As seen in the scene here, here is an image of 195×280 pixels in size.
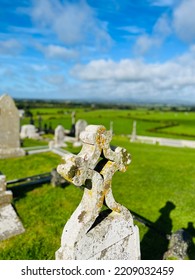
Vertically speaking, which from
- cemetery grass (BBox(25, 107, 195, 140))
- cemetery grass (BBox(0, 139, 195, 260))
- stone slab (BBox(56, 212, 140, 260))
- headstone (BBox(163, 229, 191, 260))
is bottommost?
cemetery grass (BBox(25, 107, 195, 140))

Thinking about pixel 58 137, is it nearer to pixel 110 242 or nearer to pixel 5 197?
pixel 5 197

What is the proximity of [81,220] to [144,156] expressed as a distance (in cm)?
1533

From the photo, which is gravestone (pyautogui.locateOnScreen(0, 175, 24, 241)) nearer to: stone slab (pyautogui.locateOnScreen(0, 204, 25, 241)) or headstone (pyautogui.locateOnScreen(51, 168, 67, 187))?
stone slab (pyautogui.locateOnScreen(0, 204, 25, 241))

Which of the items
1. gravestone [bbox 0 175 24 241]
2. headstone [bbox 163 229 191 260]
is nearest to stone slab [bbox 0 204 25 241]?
gravestone [bbox 0 175 24 241]

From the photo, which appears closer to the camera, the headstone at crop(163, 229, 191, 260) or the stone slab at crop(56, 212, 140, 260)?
the stone slab at crop(56, 212, 140, 260)

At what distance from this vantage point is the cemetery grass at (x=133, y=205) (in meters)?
8.29

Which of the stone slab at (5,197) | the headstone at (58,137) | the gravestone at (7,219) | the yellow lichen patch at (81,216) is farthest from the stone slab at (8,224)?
the headstone at (58,137)

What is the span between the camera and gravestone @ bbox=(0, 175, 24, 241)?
8.80 meters

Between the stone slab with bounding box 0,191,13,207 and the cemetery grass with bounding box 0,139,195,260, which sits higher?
the stone slab with bounding box 0,191,13,207

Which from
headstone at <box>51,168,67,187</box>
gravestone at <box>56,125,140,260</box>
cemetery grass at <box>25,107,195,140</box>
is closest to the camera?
gravestone at <box>56,125,140,260</box>

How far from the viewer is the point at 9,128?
18.2 metres

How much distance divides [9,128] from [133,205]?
11.1 meters

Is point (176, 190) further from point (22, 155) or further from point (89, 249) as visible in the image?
point (22, 155)
